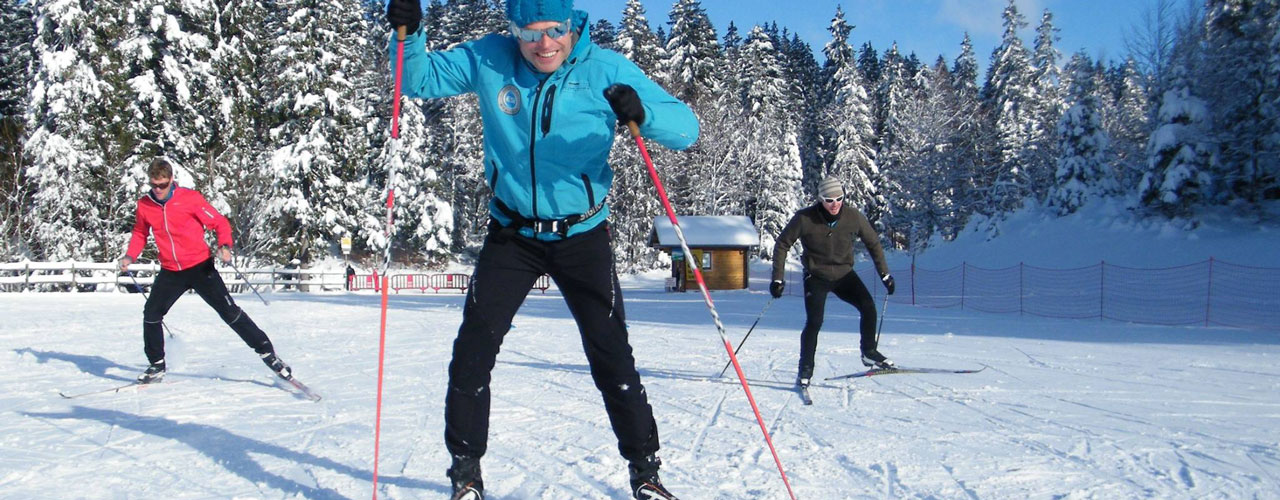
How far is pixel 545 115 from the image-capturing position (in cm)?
279

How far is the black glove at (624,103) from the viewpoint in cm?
268

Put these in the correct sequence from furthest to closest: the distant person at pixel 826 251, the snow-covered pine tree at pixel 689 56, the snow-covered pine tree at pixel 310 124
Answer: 1. the snow-covered pine tree at pixel 689 56
2. the snow-covered pine tree at pixel 310 124
3. the distant person at pixel 826 251

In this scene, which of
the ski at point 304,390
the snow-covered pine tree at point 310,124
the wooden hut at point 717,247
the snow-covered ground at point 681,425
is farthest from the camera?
the snow-covered pine tree at point 310,124

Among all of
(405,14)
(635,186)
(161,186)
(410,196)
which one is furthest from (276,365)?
(635,186)

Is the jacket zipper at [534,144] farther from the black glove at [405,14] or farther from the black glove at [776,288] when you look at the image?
the black glove at [776,288]

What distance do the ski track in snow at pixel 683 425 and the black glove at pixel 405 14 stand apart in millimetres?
1934

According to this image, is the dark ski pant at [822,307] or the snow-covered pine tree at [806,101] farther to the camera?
the snow-covered pine tree at [806,101]

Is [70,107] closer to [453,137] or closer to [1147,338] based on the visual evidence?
[453,137]

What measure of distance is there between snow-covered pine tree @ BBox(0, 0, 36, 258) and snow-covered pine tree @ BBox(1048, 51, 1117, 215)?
36028 mm

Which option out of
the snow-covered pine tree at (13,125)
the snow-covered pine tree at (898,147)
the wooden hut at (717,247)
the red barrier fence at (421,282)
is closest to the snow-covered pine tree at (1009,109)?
the snow-covered pine tree at (898,147)

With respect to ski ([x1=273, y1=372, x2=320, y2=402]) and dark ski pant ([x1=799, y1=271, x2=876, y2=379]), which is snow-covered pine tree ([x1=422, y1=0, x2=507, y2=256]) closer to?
ski ([x1=273, y1=372, x2=320, y2=402])

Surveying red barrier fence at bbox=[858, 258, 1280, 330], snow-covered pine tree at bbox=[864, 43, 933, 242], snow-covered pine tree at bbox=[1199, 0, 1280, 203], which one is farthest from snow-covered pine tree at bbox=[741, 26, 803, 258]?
snow-covered pine tree at bbox=[1199, 0, 1280, 203]

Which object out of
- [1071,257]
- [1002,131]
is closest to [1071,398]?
[1071,257]

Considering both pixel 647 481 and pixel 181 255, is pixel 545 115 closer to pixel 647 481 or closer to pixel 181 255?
pixel 647 481
